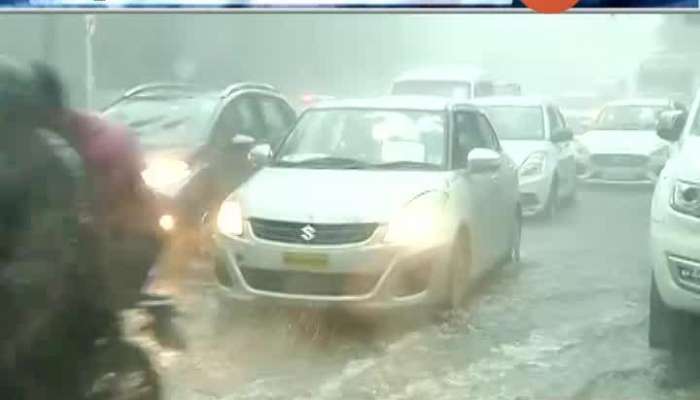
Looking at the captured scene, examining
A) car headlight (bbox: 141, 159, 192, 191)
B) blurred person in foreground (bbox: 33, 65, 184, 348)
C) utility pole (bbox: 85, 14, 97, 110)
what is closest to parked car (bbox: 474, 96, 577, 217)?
car headlight (bbox: 141, 159, 192, 191)

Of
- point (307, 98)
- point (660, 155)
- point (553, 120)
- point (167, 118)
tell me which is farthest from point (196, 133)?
point (660, 155)

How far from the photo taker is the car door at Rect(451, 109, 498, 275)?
293cm

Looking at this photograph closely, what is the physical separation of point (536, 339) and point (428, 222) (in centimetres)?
46

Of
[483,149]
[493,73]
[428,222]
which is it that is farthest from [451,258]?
[493,73]

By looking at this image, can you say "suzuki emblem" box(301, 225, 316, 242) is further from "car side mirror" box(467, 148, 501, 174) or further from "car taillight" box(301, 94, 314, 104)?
"car side mirror" box(467, 148, 501, 174)

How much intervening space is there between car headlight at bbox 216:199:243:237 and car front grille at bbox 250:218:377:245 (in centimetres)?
12

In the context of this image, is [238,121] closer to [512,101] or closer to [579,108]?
[512,101]

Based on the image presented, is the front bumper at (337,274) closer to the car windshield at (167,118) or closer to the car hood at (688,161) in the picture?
the car windshield at (167,118)

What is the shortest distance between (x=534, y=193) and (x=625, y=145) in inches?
11.5

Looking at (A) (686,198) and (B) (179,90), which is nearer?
(A) (686,198)

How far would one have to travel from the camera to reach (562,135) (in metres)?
2.94

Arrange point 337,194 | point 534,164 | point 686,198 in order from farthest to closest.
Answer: point 534,164 < point 337,194 < point 686,198

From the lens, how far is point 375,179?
9.45 ft

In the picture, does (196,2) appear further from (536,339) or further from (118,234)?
(536,339)
